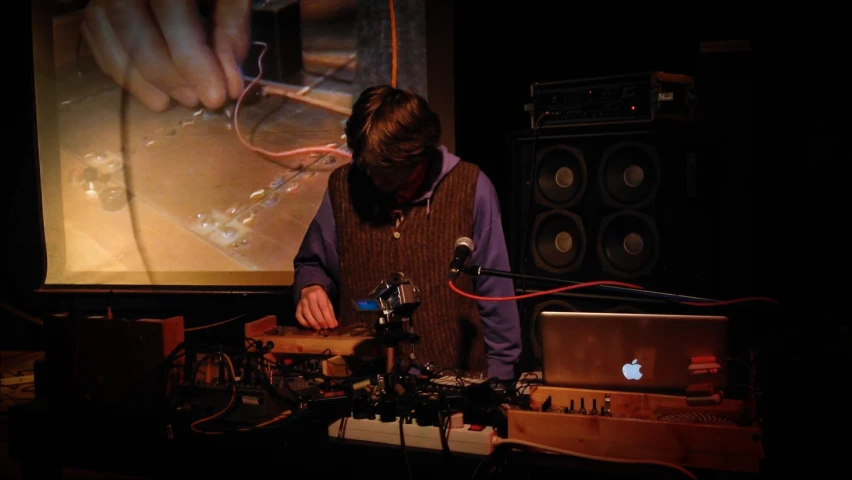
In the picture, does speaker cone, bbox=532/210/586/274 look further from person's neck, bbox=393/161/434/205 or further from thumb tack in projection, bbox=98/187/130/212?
thumb tack in projection, bbox=98/187/130/212

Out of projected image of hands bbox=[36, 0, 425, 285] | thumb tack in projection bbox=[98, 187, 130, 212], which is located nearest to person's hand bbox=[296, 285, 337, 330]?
projected image of hands bbox=[36, 0, 425, 285]

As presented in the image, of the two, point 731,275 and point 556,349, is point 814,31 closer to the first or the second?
point 731,275

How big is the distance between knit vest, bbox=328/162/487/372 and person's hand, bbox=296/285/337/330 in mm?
315

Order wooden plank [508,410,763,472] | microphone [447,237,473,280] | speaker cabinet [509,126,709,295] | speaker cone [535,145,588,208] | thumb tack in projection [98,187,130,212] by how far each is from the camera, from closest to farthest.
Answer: wooden plank [508,410,763,472] → microphone [447,237,473,280] → speaker cabinet [509,126,709,295] → speaker cone [535,145,588,208] → thumb tack in projection [98,187,130,212]

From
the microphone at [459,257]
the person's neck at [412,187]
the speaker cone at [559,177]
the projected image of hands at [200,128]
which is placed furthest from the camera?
the projected image of hands at [200,128]

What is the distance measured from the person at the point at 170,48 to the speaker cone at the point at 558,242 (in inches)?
62.0

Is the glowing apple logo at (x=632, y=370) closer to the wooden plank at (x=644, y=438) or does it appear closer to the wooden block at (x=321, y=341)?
the wooden plank at (x=644, y=438)

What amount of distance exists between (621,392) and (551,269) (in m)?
1.40

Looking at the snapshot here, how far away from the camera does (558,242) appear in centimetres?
278

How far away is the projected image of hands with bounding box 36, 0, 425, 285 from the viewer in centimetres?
314

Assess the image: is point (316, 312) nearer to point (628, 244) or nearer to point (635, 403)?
point (635, 403)

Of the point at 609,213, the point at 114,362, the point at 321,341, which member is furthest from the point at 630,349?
the point at 609,213

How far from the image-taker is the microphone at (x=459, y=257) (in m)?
1.34

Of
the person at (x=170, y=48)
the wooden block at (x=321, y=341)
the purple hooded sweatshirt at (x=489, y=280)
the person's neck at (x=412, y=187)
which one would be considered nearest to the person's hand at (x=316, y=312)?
the wooden block at (x=321, y=341)
